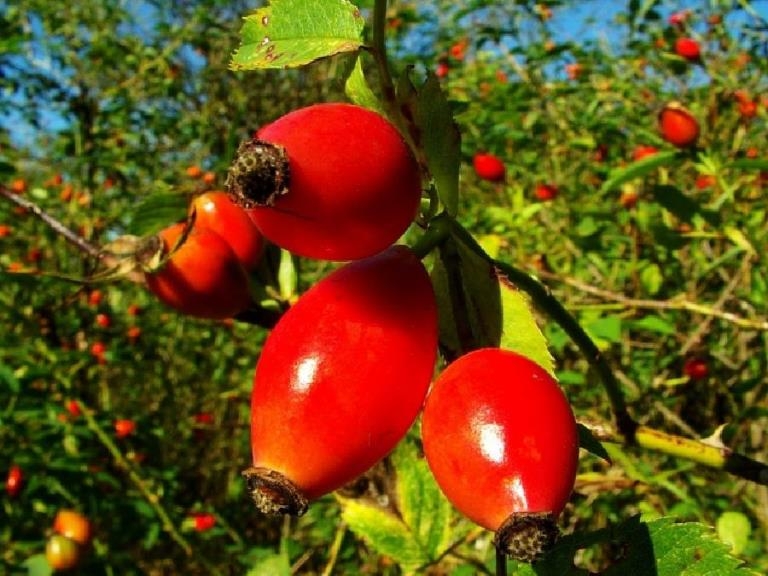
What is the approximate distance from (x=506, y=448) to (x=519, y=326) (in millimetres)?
106

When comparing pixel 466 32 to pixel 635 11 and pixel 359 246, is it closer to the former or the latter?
pixel 635 11

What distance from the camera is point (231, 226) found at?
0.91 metres

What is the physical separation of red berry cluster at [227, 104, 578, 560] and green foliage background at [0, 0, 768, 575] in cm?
13

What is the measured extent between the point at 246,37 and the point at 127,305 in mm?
3856

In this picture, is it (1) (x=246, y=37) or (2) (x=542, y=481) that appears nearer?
(2) (x=542, y=481)

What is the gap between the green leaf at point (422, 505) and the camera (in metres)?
1.02

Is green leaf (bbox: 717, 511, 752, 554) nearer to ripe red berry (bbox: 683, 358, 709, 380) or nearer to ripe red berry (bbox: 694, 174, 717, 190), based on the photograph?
ripe red berry (bbox: 683, 358, 709, 380)

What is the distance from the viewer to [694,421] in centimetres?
301

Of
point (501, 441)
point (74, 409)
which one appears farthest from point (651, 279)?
point (74, 409)

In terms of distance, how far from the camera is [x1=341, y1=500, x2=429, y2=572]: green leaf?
102 centimetres

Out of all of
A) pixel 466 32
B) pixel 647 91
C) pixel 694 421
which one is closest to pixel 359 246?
pixel 694 421

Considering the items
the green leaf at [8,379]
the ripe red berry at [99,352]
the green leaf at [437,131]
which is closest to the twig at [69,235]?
the green leaf at [437,131]

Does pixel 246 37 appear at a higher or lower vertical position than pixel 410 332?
higher

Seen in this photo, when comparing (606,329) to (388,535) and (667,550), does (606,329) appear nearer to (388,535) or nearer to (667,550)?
(388,535)
